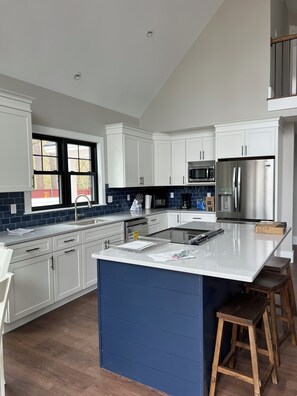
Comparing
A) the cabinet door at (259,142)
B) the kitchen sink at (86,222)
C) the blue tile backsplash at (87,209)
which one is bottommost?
the kitchen sink at (86,222)

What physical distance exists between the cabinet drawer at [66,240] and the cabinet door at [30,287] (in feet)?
0.49

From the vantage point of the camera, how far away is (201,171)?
213 inches

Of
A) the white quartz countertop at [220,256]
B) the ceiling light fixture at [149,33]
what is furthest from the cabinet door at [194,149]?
the white quartz countertop at [220,256]

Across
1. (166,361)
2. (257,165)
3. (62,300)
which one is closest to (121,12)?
(257,165)

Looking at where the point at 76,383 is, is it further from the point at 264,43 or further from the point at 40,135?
the point at 264,43

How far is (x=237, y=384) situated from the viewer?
2.11 metres

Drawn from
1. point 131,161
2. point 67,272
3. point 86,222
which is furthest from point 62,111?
point 67,272

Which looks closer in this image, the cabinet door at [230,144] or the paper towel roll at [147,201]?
the cabinet door at [230,144]

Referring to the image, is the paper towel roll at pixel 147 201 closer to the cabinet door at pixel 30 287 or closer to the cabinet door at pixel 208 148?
the cabinet door at pixel 208 148

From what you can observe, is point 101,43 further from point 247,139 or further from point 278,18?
point 278,18

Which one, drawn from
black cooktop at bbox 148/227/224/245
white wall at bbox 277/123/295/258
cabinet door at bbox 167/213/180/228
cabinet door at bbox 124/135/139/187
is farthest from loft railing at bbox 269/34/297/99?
black cooktop at bbox 148/227/224/245

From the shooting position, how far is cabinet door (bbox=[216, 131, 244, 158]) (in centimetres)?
465

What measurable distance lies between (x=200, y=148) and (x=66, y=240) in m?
3.09

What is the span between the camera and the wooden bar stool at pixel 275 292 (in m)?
2.32
